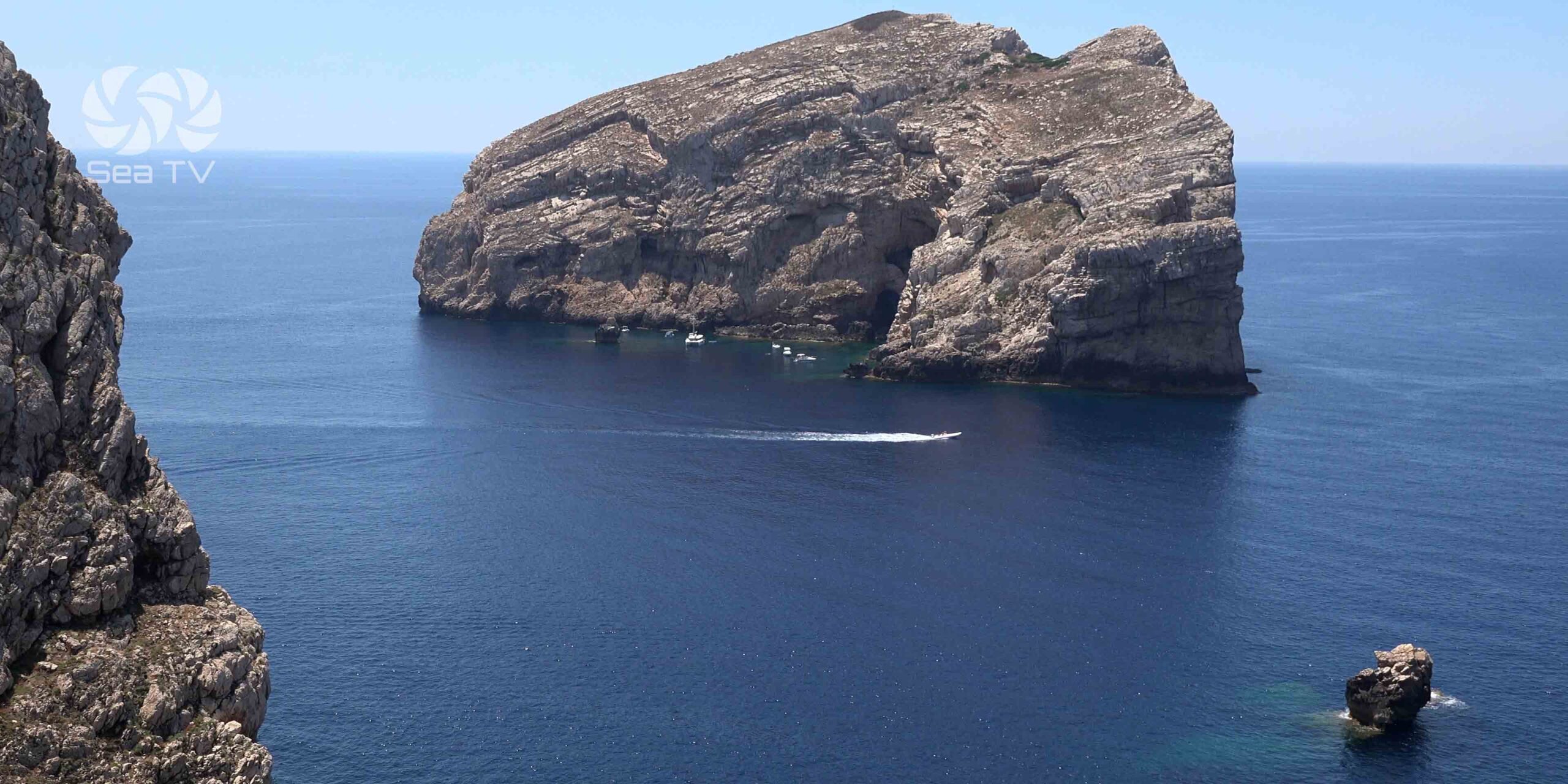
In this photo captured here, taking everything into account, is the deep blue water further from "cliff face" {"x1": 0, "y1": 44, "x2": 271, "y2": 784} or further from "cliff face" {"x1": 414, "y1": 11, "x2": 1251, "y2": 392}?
"cliff face" {"x1": 0, "y1": 44, "x2": 271, "y2": 784}

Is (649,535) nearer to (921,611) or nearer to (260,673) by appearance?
(921,611)

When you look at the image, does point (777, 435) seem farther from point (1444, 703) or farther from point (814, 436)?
point (1444, 703)

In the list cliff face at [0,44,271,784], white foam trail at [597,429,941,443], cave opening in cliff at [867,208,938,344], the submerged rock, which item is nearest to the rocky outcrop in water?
cliff face at [0,44,271,784]

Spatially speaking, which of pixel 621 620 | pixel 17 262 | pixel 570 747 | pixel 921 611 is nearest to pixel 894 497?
pixel 921 611

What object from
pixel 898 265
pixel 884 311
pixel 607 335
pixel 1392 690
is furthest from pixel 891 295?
pixel 1392 690

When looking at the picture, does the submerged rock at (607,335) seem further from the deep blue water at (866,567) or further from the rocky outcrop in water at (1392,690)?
the rocky outcrop in water at (1392,690)

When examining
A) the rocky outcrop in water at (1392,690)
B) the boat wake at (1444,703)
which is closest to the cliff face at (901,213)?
the boat wake at (1444,703)

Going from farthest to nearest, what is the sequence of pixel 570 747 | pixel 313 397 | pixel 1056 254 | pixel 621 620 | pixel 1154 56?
pixel 1154 56, pixel 1056 254, pixel 313 397, pixel 621 620, pixel 570 747
